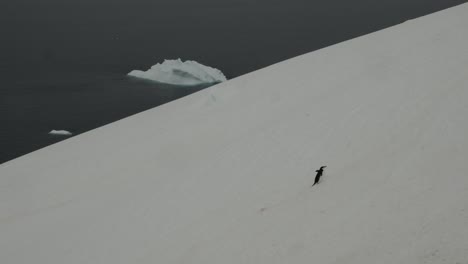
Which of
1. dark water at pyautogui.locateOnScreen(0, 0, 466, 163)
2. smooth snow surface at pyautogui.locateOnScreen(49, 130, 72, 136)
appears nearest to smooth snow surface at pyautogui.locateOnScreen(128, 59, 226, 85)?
dark water at pyautogui.locateOnScreen(0, 0, 466, 163)

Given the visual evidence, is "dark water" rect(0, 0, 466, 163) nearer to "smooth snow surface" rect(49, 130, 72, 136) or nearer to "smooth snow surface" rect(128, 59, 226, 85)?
"smooth snow surface" rect(49, 130, 72, 136)

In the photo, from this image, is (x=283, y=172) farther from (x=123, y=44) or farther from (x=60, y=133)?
(x=123, y=44)

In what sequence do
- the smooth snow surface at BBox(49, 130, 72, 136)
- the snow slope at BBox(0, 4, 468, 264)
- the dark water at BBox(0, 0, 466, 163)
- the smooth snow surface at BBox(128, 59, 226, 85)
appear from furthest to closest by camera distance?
the smooth snow surface at BBox(128, 59, 226, 85), the dark water at BBox(0, 0, 466, 163), the smooth snow surface at BBox(49, 130, 72, 136), the snow slope at BBox(0, 4, 468, 264)

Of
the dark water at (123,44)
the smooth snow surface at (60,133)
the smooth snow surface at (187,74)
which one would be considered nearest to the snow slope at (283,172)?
the smooth snow surface at (60,133)

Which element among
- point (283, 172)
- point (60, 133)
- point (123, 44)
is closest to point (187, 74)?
point (60, 133)

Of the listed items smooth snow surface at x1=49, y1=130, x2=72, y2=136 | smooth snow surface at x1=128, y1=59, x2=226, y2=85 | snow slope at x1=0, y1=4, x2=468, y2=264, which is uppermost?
smooth snow surface at x1=128, y1=59, x2=226, y2=85

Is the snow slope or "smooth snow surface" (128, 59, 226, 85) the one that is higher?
"smooth snow surface" (128, 59, 226, 85)
